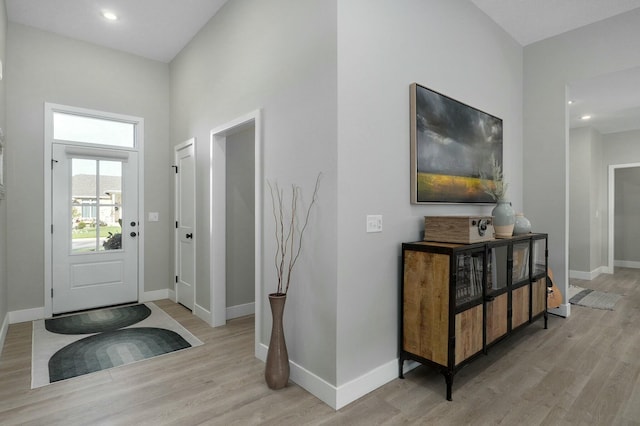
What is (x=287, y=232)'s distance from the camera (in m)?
2.53

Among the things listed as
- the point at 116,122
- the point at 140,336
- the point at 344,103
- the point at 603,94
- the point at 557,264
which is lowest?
the point at 140,336

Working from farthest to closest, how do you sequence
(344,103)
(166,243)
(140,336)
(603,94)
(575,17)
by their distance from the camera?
(166,243)
(603,94)
(575,17)
(140,336)
(344,103)

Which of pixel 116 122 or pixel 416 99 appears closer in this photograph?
pixel 416 99

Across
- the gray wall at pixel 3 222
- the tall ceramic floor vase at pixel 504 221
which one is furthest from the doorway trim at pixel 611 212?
the gray wall at pixel 3 222

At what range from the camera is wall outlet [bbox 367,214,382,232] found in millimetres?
2293

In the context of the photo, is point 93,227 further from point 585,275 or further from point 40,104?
point 585,275

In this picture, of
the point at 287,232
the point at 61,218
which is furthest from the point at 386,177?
the point at 61,218

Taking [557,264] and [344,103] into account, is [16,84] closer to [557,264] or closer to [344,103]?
[344,103]

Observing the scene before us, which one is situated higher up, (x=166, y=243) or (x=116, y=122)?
(x=116, y=122)

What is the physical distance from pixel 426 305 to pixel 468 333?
1.16 feet

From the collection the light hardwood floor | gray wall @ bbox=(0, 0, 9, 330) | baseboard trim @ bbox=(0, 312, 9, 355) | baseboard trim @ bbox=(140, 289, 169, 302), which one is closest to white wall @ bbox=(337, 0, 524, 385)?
the light hardwood floor

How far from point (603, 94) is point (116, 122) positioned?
6.22 m

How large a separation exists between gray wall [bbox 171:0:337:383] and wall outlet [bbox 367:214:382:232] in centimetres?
29

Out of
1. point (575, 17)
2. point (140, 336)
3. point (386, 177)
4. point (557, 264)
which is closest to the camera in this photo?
point (386, 177)
